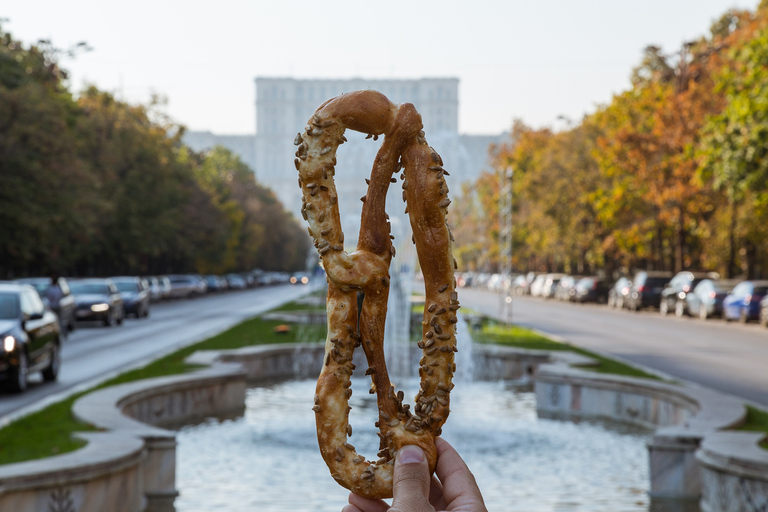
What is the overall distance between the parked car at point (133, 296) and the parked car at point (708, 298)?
2195cm

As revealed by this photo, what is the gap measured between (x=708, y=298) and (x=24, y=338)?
29.6 meters

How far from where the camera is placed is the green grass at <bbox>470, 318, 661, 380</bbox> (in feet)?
57.7

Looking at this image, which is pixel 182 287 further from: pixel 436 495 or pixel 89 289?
pixel 436 495

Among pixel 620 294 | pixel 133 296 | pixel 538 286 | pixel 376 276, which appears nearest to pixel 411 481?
pixel 376 276

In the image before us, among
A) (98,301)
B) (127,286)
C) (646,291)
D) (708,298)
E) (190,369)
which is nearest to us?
(190,369)

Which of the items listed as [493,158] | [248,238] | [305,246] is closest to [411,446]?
[493,158]

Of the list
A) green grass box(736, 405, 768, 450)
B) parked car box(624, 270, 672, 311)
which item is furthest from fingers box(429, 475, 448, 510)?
parked car box(624, 270, 672, 311)

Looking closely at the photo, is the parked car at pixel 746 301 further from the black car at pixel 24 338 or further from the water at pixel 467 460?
the black car at pixel 24 338

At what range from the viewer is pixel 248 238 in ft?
346

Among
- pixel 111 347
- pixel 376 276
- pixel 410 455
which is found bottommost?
pixel 111 347

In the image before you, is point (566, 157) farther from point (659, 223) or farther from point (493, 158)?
point (493, 158)

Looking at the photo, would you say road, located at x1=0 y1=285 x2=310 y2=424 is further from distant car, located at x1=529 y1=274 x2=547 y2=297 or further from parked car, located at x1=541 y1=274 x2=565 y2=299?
distant car, located at x1=529 y1=274 x2=547 y2=297

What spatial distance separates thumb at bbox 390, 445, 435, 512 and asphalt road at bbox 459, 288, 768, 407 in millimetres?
13274

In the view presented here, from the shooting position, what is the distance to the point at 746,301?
36812mm
